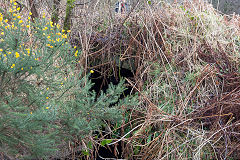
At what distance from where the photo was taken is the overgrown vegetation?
1.41 meters

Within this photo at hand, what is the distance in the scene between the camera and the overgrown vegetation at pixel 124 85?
55.3 inches

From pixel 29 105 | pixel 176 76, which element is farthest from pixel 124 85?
Answer: pixel 29 105

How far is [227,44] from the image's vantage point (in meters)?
2.30

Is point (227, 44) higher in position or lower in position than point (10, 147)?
higher

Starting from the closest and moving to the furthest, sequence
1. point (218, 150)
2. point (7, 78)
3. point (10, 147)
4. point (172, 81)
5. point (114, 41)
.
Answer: point (7, 78), point (10, 147), point (218, 150), point (172, 81), point (114, 41)

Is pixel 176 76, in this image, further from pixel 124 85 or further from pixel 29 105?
pixel 29 105

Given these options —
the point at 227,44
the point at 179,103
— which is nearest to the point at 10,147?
the point at 179,103

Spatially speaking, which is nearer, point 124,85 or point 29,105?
point 29,105

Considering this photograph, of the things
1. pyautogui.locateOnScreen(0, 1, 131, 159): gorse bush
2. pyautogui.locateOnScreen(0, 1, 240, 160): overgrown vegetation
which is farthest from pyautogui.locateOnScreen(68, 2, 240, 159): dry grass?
pyautogui.locateOnScreen(0, 1, 131, 159): gorse bush

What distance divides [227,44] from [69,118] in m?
Answer: 1.81

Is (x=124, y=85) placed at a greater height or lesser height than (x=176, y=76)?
lesser

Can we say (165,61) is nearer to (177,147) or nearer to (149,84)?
(149,84)

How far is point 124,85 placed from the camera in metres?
2.13

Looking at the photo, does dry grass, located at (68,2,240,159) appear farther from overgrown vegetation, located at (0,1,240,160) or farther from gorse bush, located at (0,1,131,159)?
gorse bush, located at (0,1,131,159)
